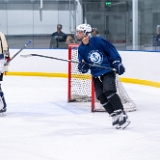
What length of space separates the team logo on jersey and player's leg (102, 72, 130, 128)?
0.15m

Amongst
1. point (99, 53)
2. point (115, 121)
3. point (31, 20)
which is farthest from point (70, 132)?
point (31, 20)

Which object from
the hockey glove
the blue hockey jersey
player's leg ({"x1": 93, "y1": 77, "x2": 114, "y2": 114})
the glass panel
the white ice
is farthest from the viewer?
the glass panel

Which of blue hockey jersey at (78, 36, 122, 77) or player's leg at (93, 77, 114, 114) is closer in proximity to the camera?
blue hockey jersey at (78, 36, 122, 77)

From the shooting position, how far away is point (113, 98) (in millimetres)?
5129

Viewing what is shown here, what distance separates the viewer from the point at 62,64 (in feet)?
35.8

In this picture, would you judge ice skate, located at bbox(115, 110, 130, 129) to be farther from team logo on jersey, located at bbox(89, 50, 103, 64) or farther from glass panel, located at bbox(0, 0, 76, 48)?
glass panel, located at bbox(0, 0, 76, 48)

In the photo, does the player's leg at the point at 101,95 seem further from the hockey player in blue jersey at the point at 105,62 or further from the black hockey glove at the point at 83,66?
the black hockey glove at the point at 83,66

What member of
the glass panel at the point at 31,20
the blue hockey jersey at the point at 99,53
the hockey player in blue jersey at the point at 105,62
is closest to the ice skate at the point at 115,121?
the hockey player in blue jersey at the point at 105,62

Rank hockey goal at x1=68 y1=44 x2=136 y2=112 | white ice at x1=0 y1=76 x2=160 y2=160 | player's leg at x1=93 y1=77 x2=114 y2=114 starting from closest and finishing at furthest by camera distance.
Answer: white ice at x1=0 y1=76 x2=160 y2=160 → player's leg at x1=93 y1=77 x2=114 y2=114 → hockey goal at x1=68 y1=44 x2=136 y2=112

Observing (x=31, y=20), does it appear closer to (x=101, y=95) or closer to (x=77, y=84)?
(x=77, y=84)

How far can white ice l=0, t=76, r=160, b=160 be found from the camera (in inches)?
163

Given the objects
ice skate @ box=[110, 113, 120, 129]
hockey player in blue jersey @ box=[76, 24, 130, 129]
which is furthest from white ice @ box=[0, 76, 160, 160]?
hockey player in blue jersey @ box=[76, 24, 130, 129]

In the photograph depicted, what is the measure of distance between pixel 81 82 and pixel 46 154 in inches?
127

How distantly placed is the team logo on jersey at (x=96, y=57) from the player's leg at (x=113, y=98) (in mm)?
153
